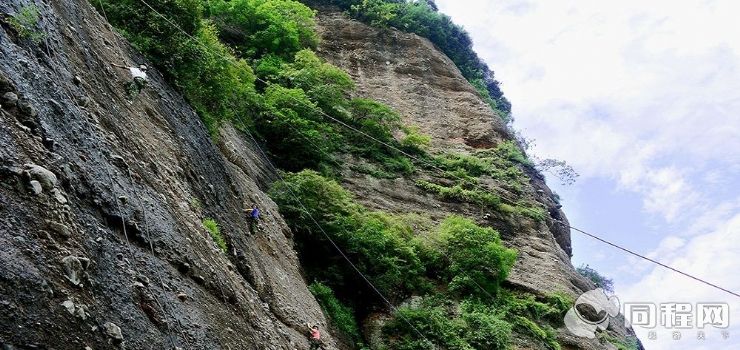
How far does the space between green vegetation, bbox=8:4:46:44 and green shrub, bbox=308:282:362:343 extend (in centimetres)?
767

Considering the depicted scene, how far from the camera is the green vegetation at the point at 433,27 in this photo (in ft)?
97.5

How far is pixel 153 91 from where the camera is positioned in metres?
8.77

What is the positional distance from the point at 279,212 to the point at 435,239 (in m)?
5.55

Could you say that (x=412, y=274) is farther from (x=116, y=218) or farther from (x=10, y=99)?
(x=10, y=99)

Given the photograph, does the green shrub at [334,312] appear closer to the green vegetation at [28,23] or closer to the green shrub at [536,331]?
the green shrub at [536,331]

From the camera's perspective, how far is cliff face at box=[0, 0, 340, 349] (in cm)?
381

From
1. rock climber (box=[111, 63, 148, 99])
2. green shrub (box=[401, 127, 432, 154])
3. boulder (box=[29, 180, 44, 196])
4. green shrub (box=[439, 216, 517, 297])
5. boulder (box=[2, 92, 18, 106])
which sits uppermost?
green shrub (box=[401, 127, 432, 154])

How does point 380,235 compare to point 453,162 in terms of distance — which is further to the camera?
point 453,162

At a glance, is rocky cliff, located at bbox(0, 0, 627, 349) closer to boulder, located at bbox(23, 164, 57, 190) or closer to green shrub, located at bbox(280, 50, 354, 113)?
boulder, located at bbox(23, 164, 57, 190)

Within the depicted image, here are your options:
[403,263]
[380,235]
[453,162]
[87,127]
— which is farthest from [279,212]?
[453,162]

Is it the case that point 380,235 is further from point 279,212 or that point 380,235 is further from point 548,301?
point 548,301

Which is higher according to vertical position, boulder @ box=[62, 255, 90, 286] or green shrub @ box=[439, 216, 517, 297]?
green shrub @ box=[439, 216, 517, 297]

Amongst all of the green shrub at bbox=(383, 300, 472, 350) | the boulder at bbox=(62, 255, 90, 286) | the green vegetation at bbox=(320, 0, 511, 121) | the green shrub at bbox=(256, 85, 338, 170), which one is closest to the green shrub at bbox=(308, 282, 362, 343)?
the green shrub at bbox=(383, 300, 472, 350)

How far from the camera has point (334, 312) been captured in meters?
12.1
